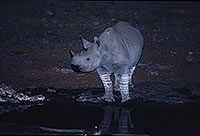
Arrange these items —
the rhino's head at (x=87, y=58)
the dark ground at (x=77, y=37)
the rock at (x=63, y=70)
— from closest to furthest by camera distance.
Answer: the rhino's head at (x=87, y=58), the dark ground at (x=77, y=37), the rock at (x=63, y=70)

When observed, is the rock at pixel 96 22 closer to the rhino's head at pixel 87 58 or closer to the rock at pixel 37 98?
the rock at pixel 37 98

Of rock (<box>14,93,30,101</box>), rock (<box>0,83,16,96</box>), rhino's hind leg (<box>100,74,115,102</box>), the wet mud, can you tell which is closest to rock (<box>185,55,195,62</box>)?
the wet mud

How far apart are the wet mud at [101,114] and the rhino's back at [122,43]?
4.02 ft

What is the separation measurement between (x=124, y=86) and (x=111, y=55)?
0.94 meters

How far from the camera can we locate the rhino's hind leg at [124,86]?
7827 mm

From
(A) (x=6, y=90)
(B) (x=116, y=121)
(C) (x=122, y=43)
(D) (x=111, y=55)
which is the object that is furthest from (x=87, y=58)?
(A) (x=6, y=90)

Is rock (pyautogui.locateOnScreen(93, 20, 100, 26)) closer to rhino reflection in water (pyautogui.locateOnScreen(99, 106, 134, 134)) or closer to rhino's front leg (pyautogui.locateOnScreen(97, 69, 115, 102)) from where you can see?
rhino's front leg (pyautogui.locateOnScreen(97, 69, 115, 102))

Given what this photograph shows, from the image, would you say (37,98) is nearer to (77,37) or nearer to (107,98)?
(107,98)

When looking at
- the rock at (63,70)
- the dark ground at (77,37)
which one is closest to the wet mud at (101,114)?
the dark ground at (77,37)

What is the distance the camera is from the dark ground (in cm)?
1005

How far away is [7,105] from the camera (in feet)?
25.4

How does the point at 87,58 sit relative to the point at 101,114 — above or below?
above

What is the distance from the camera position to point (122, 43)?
7.91 m

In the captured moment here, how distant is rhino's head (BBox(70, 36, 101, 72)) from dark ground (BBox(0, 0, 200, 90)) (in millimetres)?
2304
